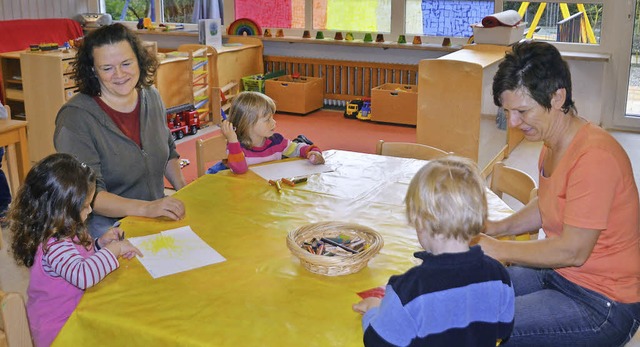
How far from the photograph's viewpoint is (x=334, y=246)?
1896 mm

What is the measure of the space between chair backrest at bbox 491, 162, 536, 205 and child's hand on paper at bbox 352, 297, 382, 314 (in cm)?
104

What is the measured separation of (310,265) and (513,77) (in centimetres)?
77

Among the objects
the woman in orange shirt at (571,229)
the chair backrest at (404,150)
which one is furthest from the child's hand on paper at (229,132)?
the woman in orange shirt at (571,229)

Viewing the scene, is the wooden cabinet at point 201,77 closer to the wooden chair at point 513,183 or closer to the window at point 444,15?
the window at point 444,15

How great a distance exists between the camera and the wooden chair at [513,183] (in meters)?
2.43

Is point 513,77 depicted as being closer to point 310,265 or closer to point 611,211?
point 611,211

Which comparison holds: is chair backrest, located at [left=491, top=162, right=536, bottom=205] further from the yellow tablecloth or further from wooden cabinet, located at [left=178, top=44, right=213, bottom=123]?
wooden cabinet, located at [left=178, top=44, right=213, bottom=123]

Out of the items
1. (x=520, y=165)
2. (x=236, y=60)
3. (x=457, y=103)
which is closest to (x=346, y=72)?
(x=236, y=60)

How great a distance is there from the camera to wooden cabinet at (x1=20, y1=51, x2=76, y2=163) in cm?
512

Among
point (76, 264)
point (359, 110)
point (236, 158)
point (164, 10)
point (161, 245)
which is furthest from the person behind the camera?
point (164, 10)

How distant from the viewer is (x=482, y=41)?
5555 mm

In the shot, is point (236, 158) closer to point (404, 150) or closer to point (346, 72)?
Result: point (404, 150)

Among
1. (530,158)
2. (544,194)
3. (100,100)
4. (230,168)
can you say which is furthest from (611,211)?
(530,158)

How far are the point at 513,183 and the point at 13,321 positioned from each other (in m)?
1.77
